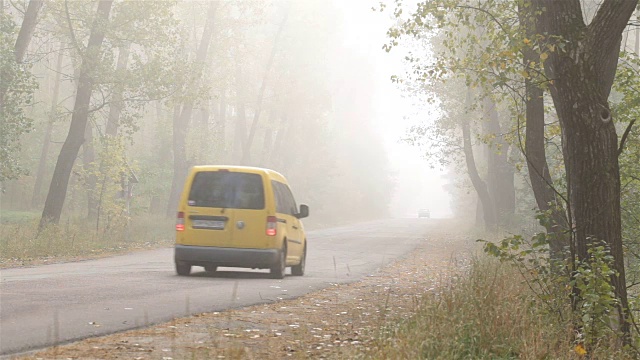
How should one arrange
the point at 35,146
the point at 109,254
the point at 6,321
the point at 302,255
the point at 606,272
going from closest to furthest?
1. the point at 606,272
2. the point at 6,321
3. the point at 302,255
4. the point at 109,254
5. the point at 35,146

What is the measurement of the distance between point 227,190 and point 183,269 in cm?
169

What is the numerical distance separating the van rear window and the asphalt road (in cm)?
138

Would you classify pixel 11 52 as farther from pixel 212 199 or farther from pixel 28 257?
pixel 212 199

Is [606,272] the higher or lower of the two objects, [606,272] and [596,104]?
the lower

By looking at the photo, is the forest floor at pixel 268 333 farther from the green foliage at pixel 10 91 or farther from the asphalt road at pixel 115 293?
the green foliage at pixel 10 91

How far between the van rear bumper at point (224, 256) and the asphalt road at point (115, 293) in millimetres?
329

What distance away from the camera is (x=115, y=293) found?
12062 millimetres

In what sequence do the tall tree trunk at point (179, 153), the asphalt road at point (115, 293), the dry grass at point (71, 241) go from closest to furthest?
1. the asphalt road at point (115, 293)
2. the dry grass at point (71, 241)
3. the tall tree trunk at point (179, 153)

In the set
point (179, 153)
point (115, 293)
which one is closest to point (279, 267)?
point (115, 293)

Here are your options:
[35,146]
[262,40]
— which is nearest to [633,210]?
[262,40]

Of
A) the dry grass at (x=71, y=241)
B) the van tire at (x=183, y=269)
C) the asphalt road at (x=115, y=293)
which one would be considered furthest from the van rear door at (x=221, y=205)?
the dry grass at (x=71, y=241)

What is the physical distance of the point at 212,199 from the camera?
A: 1583cm

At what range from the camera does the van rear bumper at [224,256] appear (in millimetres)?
15523

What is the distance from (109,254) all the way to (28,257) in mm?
2794
